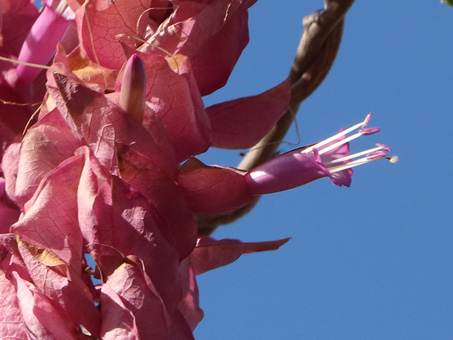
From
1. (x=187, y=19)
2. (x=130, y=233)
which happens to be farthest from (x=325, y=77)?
(x=130, y=233)

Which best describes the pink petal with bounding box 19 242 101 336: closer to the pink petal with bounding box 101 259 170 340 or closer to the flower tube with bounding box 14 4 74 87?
the pink petal with bounding box 101 259 170 340

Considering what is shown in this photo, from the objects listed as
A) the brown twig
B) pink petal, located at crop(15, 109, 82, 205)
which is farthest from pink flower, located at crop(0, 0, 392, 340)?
the brown twig

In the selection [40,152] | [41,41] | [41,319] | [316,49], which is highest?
[316,49]

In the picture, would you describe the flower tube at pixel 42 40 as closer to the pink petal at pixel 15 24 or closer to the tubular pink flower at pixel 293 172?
the pink petal at pixel 15 24

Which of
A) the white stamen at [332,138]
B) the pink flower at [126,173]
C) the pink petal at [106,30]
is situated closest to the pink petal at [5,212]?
the pink flower at [126,173]

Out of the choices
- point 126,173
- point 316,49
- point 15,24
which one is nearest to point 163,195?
point 126,173

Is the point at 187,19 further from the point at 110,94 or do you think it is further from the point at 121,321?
the point at 121,321

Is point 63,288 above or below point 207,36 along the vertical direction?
below

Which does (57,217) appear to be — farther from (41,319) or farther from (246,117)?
(246,117)
